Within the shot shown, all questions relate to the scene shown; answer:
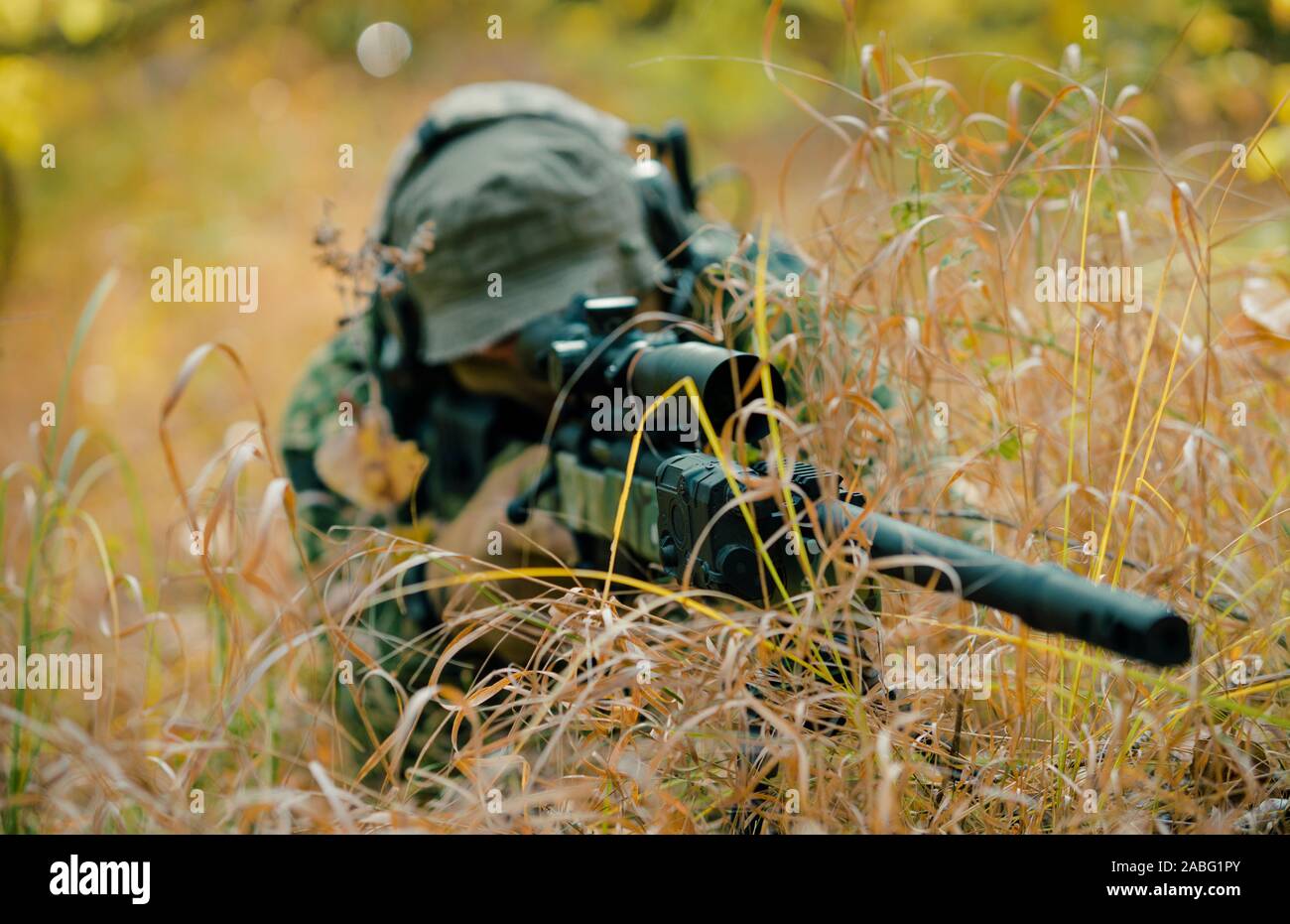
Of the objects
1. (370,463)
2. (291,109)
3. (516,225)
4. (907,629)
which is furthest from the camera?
(291,109)

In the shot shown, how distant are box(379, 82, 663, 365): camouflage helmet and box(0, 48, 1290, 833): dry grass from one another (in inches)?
18.6

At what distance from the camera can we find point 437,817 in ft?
5.11

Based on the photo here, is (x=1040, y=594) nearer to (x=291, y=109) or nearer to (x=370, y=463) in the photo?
(x=370, y=463)

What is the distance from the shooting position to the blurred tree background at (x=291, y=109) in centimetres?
583

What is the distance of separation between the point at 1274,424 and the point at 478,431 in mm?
1768

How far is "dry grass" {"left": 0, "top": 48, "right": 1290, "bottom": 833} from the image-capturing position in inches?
57.6

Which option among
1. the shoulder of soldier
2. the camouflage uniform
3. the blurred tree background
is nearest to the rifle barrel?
the camouflage uniform

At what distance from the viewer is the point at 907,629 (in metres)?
1.77

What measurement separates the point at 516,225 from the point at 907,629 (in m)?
1.30

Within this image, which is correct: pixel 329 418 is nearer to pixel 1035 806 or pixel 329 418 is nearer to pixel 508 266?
pixel 508 266

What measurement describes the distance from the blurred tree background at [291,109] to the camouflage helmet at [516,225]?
3.01 metres

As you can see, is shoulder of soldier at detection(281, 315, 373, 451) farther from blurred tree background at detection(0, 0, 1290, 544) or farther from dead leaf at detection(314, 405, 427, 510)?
blurred tree background at detection(0, 0, 1290, 544)

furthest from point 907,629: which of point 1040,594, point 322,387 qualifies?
point 322,387

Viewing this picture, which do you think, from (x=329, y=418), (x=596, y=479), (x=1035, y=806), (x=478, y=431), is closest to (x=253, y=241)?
(x=329, y=418)
